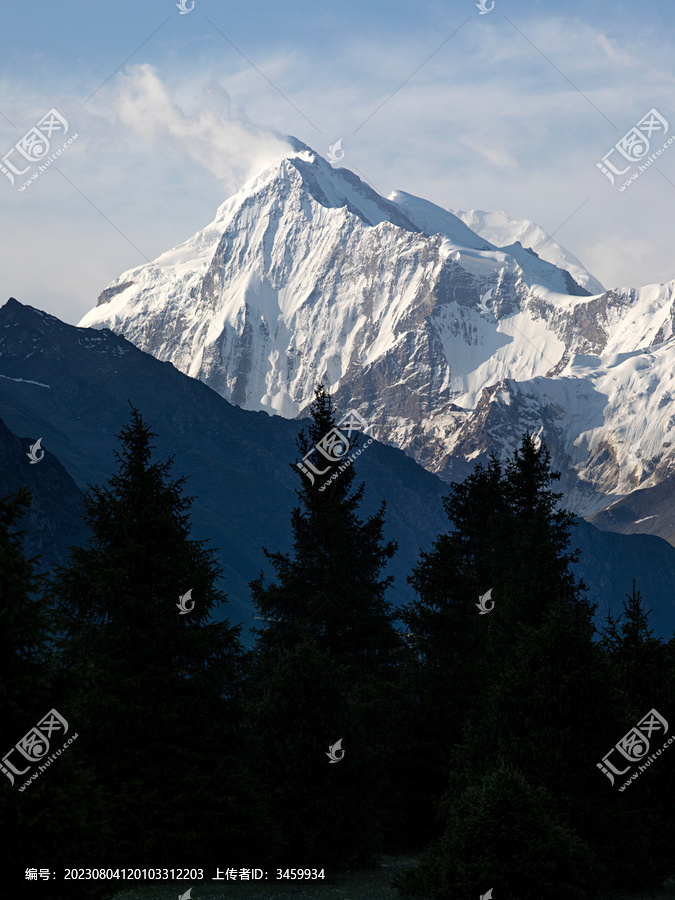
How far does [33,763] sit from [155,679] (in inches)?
338

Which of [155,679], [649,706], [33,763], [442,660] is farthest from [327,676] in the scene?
[442,660]

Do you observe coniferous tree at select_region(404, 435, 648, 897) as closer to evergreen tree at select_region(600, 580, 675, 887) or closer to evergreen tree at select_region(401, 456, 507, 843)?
evergreen tree at select_region(600, 580, 675, 887)

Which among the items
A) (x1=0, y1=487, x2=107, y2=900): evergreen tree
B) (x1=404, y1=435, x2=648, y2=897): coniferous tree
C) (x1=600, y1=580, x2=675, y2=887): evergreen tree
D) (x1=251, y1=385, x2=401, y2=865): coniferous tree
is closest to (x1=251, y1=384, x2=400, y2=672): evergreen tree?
(x1=251, y1=385, x2=401, y2=865): coniferous tree

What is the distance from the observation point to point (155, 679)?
867 inches

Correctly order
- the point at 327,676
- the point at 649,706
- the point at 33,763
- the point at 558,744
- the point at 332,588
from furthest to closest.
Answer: the point at 332,588 < the point at 327,676 < the point at 649,706 < the point at 558,744 < the point at 33,763

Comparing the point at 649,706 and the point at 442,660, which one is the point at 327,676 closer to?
the point at 649,706

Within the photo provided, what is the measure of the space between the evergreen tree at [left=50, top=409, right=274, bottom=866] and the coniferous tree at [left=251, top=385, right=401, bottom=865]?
7.19 ft

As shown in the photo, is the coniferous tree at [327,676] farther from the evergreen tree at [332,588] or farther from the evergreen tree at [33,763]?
the evergreen tree at [33,763]

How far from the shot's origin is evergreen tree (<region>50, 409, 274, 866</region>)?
2108 centimetres

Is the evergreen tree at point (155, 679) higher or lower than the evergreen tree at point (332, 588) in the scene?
lower

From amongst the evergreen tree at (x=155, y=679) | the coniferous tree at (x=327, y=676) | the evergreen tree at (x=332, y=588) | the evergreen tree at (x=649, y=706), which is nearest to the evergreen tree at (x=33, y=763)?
the evergreen tree at (x=155, y=679)

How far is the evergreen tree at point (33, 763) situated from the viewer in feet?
43.0

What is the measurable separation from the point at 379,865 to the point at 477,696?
6.48 m

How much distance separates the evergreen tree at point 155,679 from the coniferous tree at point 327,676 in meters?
2.19
